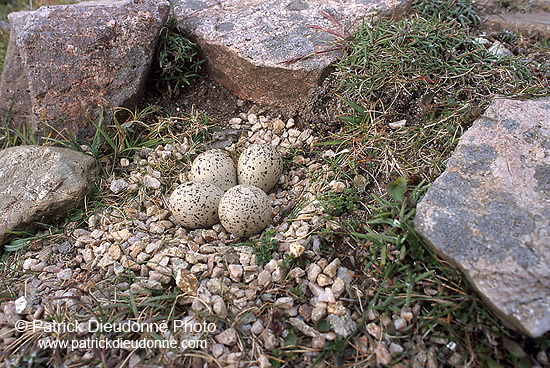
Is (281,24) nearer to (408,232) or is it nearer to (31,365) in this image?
(408,232)

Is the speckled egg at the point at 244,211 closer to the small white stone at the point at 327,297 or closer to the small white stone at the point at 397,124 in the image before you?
the small white stone at the point at 327,297

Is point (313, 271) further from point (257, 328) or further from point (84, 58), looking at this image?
point (84, 58)

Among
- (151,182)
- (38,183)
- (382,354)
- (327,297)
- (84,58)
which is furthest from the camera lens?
(84,58)

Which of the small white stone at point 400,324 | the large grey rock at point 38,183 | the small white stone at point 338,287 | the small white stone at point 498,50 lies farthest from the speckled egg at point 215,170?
the small white stone at point 498,50

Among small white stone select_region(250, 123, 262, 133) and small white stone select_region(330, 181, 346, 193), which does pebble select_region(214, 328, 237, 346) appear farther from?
small white stone select_region(250, 123, 262, 133)

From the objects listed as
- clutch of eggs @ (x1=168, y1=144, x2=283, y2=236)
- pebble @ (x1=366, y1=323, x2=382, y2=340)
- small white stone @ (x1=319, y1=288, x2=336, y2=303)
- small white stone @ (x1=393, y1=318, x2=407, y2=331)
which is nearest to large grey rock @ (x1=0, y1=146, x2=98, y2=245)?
clutch of eggs @ (x1=168, y1=144, x2=283, y2=236)

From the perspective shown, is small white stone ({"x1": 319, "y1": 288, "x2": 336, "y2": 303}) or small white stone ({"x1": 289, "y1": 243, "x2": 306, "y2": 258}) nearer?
small white stone ({"x1": 319, "y1": 288, "x2": 336, "y2": 303})

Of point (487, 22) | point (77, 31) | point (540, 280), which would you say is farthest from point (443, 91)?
point (77, 31)

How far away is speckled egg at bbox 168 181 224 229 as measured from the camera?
9.16ft

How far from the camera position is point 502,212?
7.38ft

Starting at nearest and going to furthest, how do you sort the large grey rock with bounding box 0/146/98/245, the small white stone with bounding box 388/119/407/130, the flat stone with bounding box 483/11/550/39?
the large grey rock with bounding box 0/146/98/245 < the small white stone with bounding box 388/119/407/130 < the flat stone with bounding box 483/11/550/39

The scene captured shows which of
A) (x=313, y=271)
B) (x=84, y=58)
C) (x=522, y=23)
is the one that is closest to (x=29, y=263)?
(x=84, y=58)

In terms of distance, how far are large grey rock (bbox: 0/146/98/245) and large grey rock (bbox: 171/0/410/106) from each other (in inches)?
55.1

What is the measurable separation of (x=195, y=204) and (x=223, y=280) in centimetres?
55
